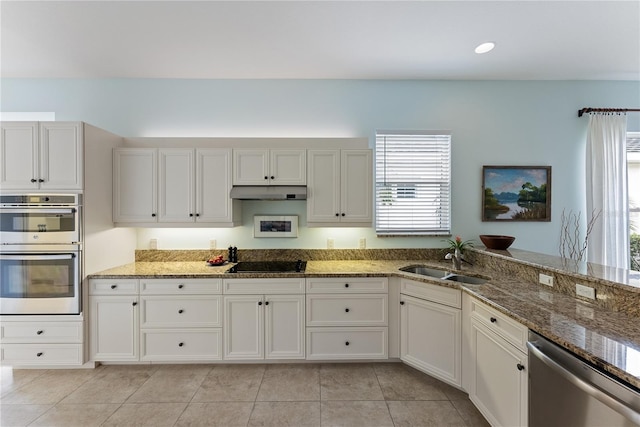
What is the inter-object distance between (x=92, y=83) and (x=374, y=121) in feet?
11.1

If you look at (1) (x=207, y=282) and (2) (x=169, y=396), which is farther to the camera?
(1) (x=207, y=282)

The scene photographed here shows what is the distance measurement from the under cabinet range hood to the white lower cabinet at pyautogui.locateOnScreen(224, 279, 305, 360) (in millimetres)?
841

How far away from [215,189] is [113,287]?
1329mm

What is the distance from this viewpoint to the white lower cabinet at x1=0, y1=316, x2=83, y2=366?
2.44 meters

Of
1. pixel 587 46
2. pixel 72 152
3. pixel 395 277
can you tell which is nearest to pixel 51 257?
pixel 72 152

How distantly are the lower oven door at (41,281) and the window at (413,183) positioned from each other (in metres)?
3.10

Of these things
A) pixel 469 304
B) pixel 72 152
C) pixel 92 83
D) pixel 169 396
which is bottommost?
pixel 169 396

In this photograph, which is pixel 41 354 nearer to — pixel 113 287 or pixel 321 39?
pixel 113 287

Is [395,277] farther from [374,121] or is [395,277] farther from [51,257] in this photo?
[51,257]

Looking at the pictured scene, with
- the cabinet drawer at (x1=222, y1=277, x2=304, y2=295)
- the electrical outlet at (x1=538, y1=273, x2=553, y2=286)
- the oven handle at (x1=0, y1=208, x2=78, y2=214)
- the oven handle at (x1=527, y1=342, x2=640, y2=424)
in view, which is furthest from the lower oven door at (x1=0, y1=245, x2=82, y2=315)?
the electrical outlet at (x1=538, y1=273, x2=553, y2=286)

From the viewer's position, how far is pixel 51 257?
2410 mm

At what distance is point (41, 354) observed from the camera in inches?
96.7

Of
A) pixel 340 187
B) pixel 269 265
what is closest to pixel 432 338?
pixel 340 187

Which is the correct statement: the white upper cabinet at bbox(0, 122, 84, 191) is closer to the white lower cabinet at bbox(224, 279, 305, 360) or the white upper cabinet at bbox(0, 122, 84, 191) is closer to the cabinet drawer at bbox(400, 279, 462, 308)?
the white lower cabinet at bbox(224, 279, 305, 360)
